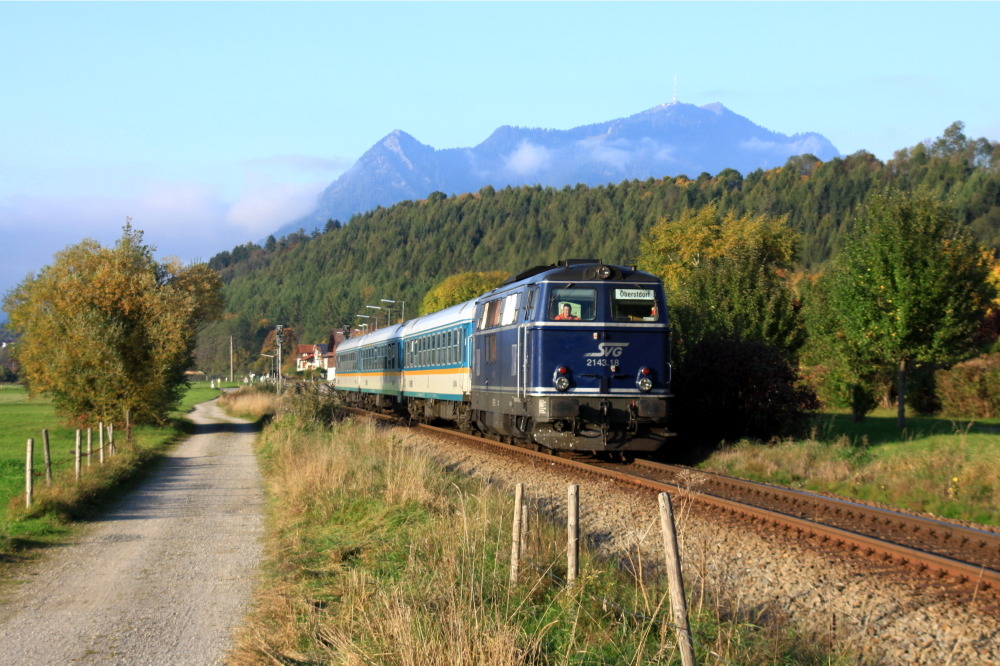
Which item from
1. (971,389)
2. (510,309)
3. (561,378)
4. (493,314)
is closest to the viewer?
(561,378)

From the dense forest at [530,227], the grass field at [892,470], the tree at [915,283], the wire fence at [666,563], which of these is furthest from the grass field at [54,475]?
the dense forest at [530,227]

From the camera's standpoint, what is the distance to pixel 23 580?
8734mm

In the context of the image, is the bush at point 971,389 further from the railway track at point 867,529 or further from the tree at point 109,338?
the tree at point 109,338

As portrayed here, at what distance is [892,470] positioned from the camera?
41.4 feet

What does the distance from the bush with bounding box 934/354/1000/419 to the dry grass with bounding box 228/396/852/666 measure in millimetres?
23280

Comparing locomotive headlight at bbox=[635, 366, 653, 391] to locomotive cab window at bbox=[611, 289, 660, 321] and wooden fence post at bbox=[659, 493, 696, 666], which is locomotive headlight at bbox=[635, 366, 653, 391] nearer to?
locomotive cab window at bbox=[611, 289, 660, 321]

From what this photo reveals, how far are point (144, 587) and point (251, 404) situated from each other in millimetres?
39271

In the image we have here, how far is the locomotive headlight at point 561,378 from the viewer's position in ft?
47.6

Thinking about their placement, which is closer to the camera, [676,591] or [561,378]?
[676,591]

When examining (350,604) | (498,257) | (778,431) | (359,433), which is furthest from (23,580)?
(498,257)

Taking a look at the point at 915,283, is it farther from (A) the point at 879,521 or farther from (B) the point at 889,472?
(A) the point at 879,521

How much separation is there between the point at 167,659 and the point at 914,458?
36.0 ft

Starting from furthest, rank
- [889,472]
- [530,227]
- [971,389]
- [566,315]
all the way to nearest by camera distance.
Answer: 1. [530,227]
2. [971,389]
3. [566,315]
4. [889,472]

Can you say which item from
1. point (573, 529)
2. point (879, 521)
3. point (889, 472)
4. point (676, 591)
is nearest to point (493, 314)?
point (889, 472)
